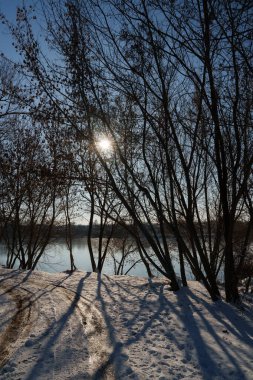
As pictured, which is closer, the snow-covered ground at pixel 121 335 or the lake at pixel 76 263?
the snow-covered ground at pixel 121 335

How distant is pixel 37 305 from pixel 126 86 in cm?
691

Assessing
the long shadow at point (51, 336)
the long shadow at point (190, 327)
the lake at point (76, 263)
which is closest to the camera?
the long shadow at point (51, 336)

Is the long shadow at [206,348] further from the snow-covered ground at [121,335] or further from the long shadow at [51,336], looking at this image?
the long shadow at [51,336]

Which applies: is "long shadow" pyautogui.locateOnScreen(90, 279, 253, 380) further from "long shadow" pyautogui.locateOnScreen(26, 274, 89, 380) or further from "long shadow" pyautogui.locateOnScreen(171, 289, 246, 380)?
"long shadow" pyautogui.locateOnScreen(26, 274, 89, 380)

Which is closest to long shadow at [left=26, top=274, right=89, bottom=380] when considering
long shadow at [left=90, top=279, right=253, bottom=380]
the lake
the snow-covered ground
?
the snow-covered ground

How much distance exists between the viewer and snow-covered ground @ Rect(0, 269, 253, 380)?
5.63 metres

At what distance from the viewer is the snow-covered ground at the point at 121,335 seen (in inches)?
222

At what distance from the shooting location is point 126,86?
11.1 metres

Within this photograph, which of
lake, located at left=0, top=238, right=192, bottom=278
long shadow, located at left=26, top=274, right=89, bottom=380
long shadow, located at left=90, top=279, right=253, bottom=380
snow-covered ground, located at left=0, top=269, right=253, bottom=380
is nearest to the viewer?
long shadow, located at left=26, top=274, right=89, bottom=380

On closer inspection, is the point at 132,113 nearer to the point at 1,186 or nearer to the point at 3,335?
the point at 3,335

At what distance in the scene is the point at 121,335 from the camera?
7410mm

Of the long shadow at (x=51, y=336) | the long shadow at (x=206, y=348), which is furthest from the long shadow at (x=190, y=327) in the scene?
the long shadow at (x=51, y=336)

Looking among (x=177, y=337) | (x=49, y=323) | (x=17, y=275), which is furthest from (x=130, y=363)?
(x=17, y=275)

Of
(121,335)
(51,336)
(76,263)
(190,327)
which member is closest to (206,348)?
(190,327)
